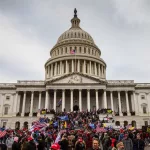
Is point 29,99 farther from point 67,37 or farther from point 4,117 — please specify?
point 67,37

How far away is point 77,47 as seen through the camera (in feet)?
271

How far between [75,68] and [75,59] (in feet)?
10.8

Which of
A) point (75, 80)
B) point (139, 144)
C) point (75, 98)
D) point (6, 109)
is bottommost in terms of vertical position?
point (139, 144)

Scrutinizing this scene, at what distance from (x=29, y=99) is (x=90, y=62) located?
26.2 m

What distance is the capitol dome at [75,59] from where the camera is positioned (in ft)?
246

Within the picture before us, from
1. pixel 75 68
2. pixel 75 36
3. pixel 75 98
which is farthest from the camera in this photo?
pixel 75 36

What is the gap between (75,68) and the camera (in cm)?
7494

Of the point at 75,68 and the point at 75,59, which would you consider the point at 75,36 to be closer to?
the point at 75,59

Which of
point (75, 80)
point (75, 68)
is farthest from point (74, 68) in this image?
point (75, 80)

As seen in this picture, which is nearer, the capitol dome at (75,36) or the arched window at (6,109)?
the arched window at (6,109)

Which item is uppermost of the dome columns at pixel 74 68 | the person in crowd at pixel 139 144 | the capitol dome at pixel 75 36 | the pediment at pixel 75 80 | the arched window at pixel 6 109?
the capitol dome at pixel 75 36

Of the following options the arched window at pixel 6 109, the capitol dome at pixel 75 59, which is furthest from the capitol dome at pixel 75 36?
→ the arched window at pixel 6 109

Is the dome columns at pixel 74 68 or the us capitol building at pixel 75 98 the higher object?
the dome columns at pixel 74 68

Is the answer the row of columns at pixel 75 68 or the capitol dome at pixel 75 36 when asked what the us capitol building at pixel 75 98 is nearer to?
the row of columns at pixel 75 68
